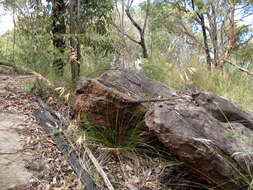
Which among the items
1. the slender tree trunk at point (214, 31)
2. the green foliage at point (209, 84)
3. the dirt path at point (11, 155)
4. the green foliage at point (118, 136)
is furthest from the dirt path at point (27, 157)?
the slender tree trunk at point (214, 31)

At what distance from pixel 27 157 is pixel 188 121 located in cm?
113

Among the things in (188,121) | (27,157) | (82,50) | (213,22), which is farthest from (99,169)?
(213,22)

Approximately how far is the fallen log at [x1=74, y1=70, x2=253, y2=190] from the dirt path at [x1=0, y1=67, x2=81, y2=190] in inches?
16.1

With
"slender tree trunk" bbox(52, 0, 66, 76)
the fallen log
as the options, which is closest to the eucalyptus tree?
"slender tree trunk" bbox(52, 0, 66, 76)

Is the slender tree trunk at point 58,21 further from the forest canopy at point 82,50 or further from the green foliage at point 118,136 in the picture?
the green foliage at point 118,136

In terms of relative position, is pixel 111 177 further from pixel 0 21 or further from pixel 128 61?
pixel 0 21

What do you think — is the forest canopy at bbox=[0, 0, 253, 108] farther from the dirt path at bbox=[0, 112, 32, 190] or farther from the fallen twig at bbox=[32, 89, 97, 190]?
the dirt path at bbox=[0, 112, 32, 190]

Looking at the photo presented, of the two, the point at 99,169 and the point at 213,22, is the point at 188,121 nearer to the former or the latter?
the point at 99,169

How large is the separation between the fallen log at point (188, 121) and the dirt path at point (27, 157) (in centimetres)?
41

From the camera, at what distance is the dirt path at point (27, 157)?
5.25ft

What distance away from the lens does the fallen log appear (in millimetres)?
1585

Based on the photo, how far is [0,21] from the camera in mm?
4965

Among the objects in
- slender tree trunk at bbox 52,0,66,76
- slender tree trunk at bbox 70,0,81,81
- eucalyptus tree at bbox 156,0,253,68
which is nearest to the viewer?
slender tree trunk at bbox 70,0,81,81

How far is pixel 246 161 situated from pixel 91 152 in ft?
3.40
